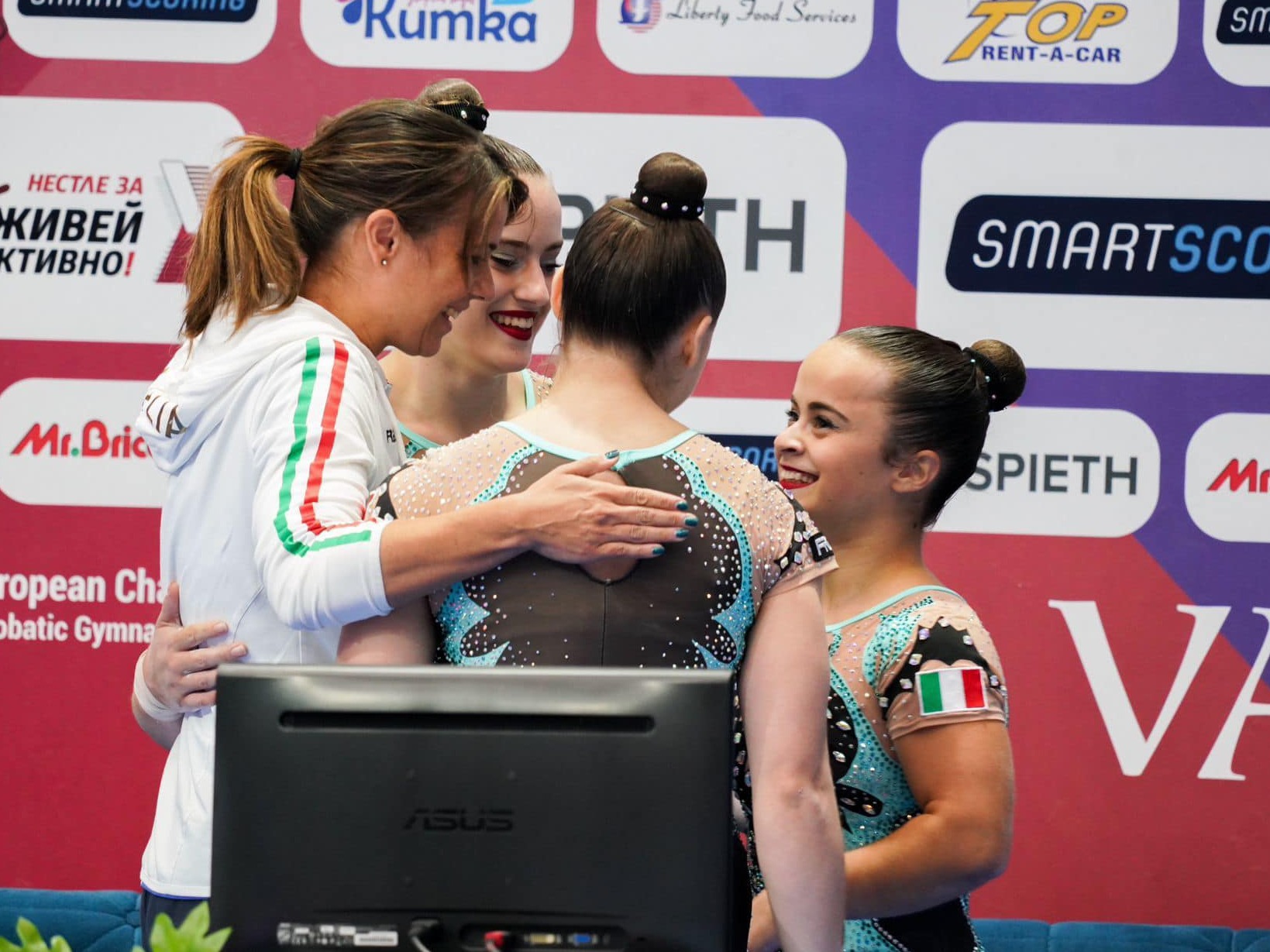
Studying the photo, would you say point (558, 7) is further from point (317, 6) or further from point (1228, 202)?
point (1228, 202)

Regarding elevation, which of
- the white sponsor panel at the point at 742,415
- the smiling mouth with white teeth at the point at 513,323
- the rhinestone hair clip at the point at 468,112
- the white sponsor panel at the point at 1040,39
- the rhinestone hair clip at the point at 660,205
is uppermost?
the white sponsor panel at the point at 1040,39

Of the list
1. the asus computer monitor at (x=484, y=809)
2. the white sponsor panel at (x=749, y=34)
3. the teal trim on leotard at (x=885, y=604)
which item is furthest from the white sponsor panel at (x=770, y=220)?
the asus computer monitor at (x=484, y=809)

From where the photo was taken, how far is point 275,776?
36.8 inches

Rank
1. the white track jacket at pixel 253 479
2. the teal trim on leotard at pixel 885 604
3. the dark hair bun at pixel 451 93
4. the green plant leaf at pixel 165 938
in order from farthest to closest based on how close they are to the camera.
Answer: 1. the dark hair bun at pixel 451 93
2. the teal trim on leotard at pixel 885 604
3. the white track jacket at pixel 253 479
4. the green plant leaf at pixel 165 938

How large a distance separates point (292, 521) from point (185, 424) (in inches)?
11.0

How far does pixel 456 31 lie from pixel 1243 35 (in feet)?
5.56

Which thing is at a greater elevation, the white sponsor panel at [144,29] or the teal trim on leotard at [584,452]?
the white sponsor panel at [144,29]

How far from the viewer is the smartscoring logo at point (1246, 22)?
3156 millimetres

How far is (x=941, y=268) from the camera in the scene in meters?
3.19

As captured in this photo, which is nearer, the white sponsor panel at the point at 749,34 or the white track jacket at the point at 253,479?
the white track jacket at the point at 253,479

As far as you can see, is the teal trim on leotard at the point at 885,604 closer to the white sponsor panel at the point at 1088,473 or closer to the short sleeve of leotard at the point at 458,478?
the short sleeve of leotard at the point at 458,478

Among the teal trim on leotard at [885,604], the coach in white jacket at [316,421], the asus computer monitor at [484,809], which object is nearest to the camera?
the asus computer monitor at [484,809]

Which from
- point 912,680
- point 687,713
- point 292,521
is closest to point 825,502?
point 912,680

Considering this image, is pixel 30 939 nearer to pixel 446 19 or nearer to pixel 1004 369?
pixel 1004 369
